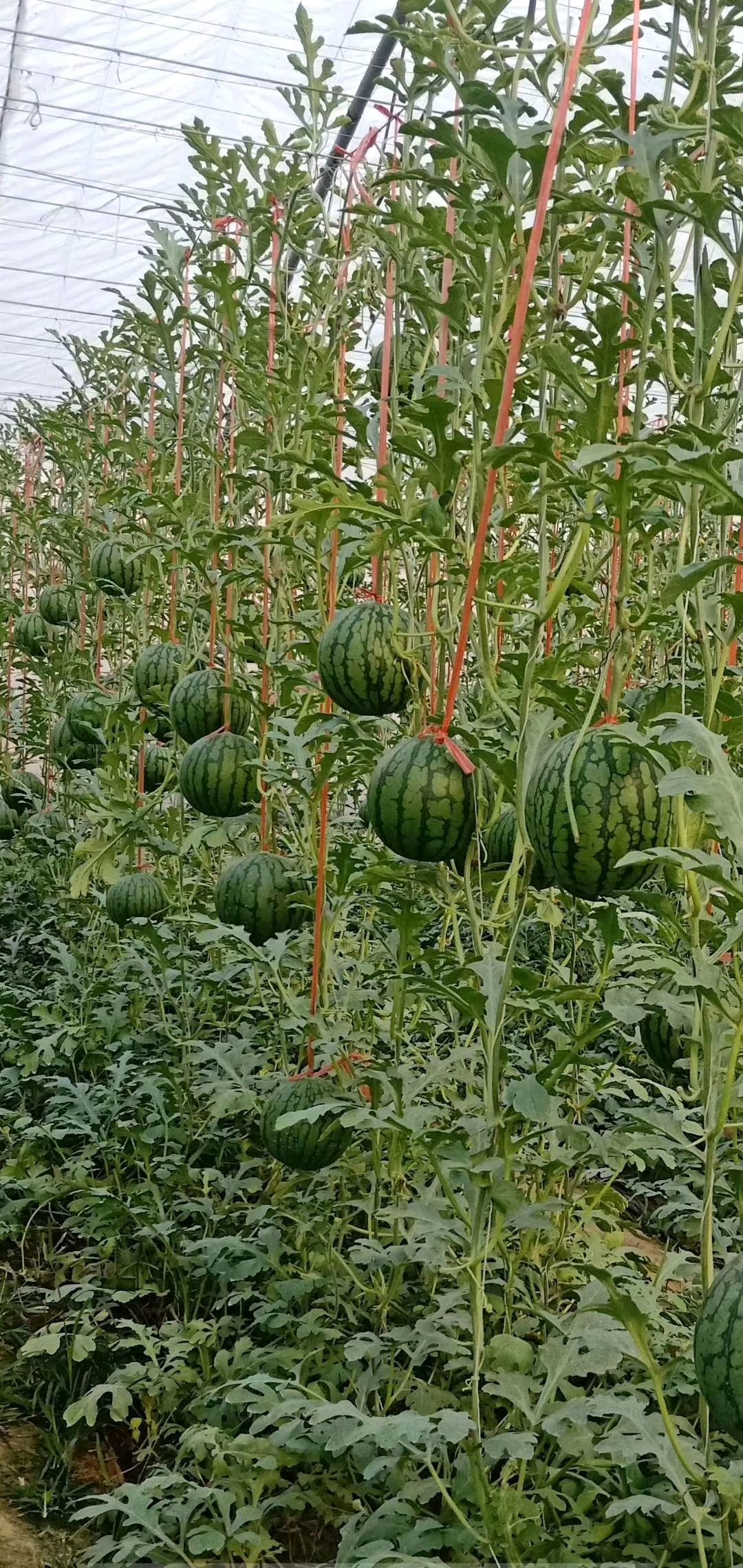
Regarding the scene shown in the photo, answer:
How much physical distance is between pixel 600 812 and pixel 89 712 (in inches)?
126

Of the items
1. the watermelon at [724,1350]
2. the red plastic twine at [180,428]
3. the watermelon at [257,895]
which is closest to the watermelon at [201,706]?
the watermelon at [257,895]

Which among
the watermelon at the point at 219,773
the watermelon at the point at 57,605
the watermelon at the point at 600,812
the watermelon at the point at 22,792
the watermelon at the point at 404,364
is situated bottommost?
the watermelon at the point at 22,792

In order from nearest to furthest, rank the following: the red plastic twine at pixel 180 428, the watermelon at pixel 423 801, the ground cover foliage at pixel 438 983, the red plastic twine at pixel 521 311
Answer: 1. the red plastic twine at pixel 521 311
2. the ground cover foliage at pixel 438 983
3. the watermelon at pixel 423 801
4. the red plastic twine at pixel 180 428

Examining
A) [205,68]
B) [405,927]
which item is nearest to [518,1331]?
[405,927]

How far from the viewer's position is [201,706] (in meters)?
2.74

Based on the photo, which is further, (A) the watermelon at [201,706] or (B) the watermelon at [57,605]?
(B) the watermelon at [57,605]

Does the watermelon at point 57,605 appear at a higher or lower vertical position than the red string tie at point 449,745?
higher

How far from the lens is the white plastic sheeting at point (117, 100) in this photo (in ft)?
27.9

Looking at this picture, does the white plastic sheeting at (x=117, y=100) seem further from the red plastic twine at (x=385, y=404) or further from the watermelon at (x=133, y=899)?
the red plastic twine at (x=385, y=404)

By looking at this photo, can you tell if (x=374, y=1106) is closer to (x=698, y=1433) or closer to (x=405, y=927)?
(x=405, y=927)

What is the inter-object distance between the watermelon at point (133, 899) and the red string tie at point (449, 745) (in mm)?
1814

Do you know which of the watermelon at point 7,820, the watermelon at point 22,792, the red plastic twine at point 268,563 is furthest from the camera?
the watermelon at point 22,792

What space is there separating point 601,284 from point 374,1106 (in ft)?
4.63

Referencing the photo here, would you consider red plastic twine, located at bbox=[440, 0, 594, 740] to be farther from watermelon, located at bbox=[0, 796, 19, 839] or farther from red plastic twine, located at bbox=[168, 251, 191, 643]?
watermelon, located at bbox=[0, 796, 19, 839]
